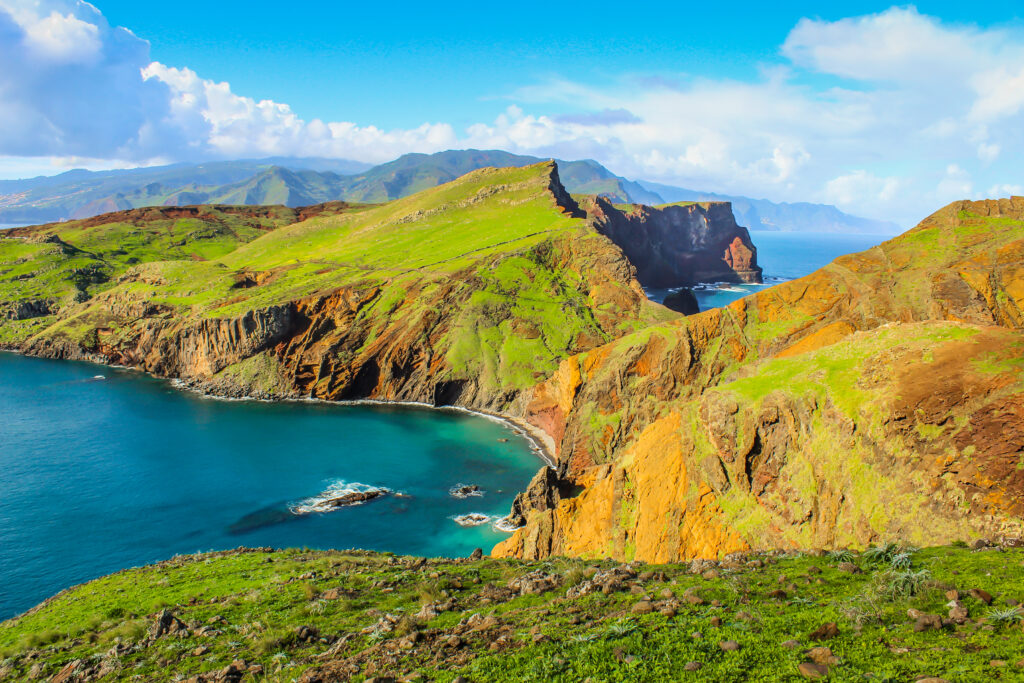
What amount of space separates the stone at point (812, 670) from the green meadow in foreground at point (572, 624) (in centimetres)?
4

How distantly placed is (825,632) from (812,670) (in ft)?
7.30

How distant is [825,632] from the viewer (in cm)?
1391

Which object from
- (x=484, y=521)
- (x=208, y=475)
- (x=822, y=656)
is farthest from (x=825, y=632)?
(x=208, y=475)

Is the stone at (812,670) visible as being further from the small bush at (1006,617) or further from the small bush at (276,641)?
the small bush at (276,641)

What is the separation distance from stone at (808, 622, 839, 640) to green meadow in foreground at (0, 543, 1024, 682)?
0.03m

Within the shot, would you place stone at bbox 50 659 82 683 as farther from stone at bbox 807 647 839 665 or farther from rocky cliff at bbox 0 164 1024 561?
rocky cliff at bbox 0 164 1024 561

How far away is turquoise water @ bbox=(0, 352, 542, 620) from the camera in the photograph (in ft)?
174

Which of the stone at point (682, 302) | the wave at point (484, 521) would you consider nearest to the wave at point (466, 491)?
the wave at point (484, 521)

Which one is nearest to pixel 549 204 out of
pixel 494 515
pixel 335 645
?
pixel 494 515

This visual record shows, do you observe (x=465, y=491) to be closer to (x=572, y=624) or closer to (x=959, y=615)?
(x=572, y=624)

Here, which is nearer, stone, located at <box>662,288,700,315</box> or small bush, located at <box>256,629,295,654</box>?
small bush, located at <box>256,629,295,654</box>

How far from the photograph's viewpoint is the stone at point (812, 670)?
39.4 feet

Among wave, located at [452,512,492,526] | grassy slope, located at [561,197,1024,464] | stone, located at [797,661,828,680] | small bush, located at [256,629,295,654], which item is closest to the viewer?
stone, located at [797,661,828,680]

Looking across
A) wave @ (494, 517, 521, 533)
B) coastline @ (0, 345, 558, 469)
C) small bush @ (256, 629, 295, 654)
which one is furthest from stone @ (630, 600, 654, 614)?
coastline @ (0, 345, 558, 469)
